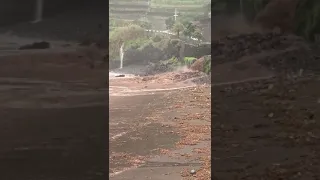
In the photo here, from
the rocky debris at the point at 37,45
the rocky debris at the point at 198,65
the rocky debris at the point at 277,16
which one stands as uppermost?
the rocky debris at the point at 277,16

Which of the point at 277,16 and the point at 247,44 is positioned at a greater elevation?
the point at 277,16

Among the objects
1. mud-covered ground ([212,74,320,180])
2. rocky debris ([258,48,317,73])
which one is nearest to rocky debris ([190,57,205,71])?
mud-covered ground ([212,74,320,180])

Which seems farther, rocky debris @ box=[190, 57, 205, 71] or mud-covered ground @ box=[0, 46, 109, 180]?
rocky debris @ box=[190, 57, 205, 71]

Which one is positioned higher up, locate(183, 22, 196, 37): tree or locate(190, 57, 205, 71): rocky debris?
locate(183, 22, 196, 37): tree

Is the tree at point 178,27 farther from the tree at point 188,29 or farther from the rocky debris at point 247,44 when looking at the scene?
the rocky debris at point 247,44

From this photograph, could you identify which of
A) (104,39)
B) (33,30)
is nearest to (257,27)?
(104,39)

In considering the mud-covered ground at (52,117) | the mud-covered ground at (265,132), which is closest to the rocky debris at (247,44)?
the mud-covered ground at (265,132)

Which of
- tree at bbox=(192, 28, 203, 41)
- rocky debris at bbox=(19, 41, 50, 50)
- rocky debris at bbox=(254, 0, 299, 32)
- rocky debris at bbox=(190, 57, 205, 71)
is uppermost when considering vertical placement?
rocky debris at bbox=(254, 0, 299, 32)

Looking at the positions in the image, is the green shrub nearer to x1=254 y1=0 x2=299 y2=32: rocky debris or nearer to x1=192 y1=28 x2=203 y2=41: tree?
x1=192 y1=28 x2=203 y2=41: tree

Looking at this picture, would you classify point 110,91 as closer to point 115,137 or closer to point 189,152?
point 115,137

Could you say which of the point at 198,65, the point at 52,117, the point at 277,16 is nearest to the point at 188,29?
the point at 198,65

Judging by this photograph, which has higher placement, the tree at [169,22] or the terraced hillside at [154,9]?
the terraced hillside at [154,9]

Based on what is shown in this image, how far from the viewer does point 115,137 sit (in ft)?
7.22

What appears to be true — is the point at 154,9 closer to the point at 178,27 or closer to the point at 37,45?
the point at 178,27
